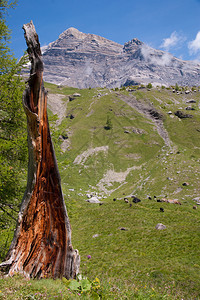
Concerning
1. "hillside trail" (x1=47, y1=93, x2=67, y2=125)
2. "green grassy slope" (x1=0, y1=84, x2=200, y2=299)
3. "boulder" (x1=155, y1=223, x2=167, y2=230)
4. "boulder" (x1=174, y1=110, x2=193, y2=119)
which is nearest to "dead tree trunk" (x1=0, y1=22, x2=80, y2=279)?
"green grassy slope" (x1=0, y1=84, x2=200, y2=299)

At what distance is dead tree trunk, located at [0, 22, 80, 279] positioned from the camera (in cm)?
593

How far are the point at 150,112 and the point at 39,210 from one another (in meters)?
91.0

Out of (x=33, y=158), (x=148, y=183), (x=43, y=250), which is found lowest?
(x=148, y=183)

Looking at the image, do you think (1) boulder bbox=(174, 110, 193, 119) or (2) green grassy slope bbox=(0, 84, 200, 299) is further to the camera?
(1) boulder bbox=(174, 110, 193, 119)

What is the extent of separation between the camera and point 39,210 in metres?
6.33

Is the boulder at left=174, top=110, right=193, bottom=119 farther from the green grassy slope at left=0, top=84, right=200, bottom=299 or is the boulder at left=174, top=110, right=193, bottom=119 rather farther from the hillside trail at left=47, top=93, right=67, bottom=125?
the hillside trail at left=47, top=93, right=67, bottom=125

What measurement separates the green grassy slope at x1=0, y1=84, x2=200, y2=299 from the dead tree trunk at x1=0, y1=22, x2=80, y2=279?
6.79 ft

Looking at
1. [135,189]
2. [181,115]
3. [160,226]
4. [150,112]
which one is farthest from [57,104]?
[160,226]

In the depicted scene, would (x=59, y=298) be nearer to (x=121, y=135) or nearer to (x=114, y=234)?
(x=114, y=234)

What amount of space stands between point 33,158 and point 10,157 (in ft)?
14.6

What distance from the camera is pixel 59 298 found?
13.5ft

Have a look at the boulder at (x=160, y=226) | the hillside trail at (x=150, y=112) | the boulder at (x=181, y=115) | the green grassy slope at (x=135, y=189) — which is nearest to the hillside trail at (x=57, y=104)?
the green grassy slope at (x=135, y=189)

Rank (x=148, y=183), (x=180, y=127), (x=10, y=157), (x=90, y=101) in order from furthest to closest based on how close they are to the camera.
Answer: (x=90, y=101), (x=180, y=127), (x=148, y=183), (x=10, y=157)

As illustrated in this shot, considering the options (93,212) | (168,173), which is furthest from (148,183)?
(93,212)
